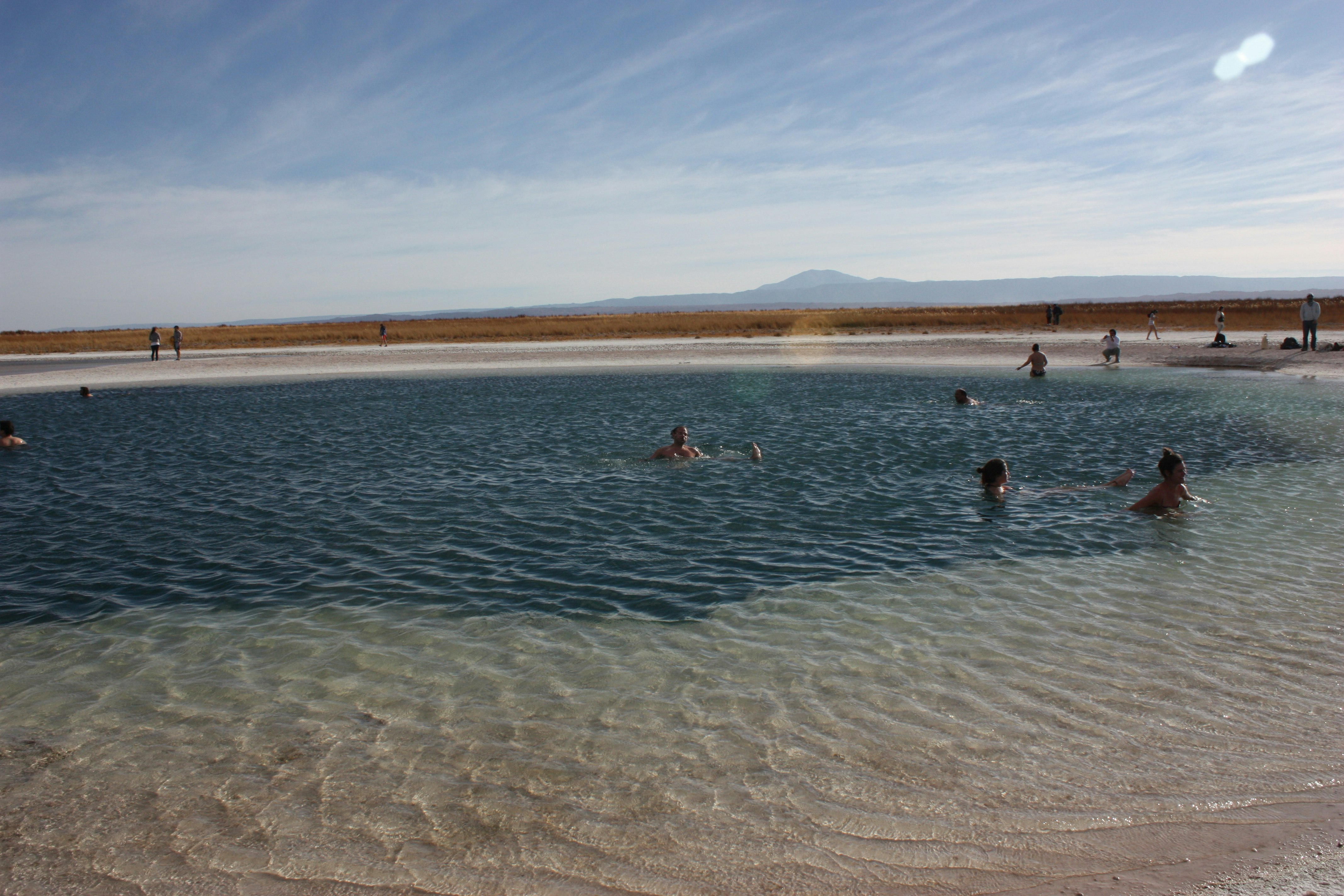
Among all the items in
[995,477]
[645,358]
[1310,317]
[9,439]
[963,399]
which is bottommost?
[995,477]

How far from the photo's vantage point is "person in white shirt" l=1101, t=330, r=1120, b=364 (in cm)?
3747

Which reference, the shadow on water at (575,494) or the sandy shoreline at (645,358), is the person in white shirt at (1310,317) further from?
the shadow on water at (575,494)

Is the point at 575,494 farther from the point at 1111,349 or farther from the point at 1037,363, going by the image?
the point at 1111,349

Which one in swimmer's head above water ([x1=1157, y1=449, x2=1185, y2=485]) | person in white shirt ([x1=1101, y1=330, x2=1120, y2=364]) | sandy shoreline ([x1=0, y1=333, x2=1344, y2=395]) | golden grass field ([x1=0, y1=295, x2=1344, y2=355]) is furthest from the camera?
golden grass field ([x1=0, y1=295, x2=1344, y2=355])

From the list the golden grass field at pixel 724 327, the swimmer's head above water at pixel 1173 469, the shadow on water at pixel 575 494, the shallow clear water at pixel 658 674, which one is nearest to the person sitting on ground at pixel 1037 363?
the shadow on water at pixel 575 494

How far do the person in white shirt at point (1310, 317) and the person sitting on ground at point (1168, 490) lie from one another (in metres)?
27.0

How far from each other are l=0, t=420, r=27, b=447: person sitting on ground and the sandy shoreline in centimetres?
1928

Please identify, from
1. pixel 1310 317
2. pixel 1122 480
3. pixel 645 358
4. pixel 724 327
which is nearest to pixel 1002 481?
pixel 1122 480

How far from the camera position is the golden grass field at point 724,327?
64500mm

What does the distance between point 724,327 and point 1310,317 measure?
151 ft

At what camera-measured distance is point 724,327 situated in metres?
74.5

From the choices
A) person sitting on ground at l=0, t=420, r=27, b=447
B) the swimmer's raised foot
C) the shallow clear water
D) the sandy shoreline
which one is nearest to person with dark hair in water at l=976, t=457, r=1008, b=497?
the shallow clear water

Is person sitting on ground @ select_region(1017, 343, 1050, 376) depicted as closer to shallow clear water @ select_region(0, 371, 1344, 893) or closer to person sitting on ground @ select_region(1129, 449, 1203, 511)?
shallow clear water @ select_region(0, 371, 1344, 893)

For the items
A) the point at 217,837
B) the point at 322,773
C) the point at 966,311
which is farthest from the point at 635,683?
the point at 966,311
